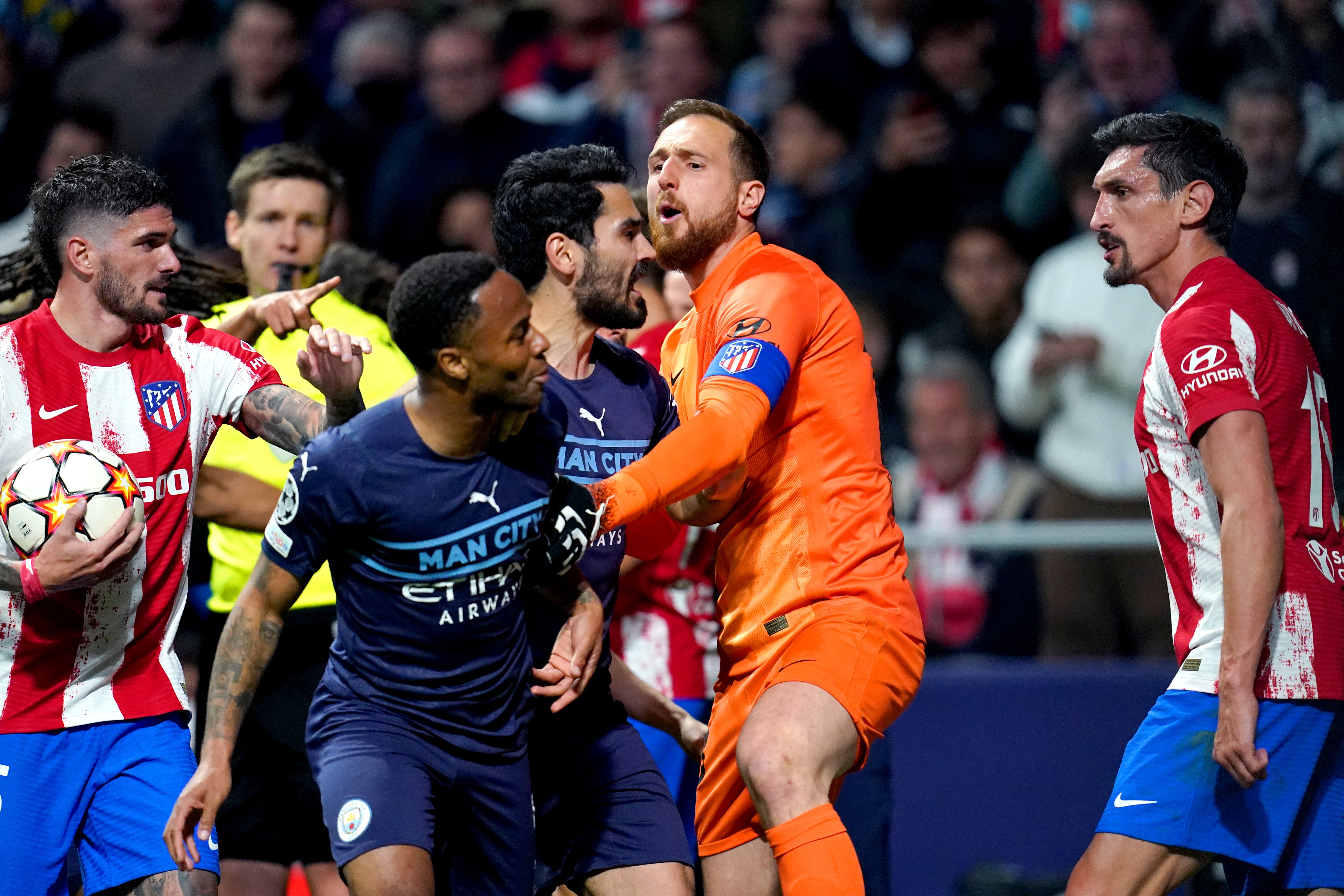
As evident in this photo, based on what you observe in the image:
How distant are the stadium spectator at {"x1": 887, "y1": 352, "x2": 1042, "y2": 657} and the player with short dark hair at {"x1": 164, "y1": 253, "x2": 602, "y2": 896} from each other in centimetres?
410

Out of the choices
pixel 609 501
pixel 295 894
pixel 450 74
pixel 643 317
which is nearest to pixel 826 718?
pixel 609 501

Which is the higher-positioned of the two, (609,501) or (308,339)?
(308,339)

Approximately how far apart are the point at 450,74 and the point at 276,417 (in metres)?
6.06

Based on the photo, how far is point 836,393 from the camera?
424 centimetres

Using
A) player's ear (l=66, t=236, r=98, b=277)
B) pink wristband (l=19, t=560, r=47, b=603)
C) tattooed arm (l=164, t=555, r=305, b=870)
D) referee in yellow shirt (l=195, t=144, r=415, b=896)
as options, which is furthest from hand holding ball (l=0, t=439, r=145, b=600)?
referee in yellow shirt (l=195, t=144, r=415, b=896)

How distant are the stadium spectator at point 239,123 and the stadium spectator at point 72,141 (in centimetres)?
44

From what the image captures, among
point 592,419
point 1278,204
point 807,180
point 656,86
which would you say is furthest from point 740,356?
point 656,86

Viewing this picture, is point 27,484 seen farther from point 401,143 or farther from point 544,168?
point 401,143

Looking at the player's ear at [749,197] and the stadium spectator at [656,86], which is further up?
the stadium spectator at [656,86]

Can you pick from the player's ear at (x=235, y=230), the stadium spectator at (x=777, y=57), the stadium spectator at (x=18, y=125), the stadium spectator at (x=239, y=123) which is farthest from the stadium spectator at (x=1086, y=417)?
the stadium spectator at (x=18, y=125)

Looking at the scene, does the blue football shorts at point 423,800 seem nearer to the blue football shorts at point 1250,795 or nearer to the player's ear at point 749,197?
the blue football shorts at point 1250,795

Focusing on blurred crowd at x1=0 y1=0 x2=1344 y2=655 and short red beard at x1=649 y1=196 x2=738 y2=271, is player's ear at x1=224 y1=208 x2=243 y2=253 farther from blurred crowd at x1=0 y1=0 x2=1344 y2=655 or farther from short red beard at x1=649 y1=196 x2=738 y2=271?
blurred crowd at x1=0 y1=0 x2=1344 y2=655

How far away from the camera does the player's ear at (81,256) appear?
4.15m

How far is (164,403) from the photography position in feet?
13.8
